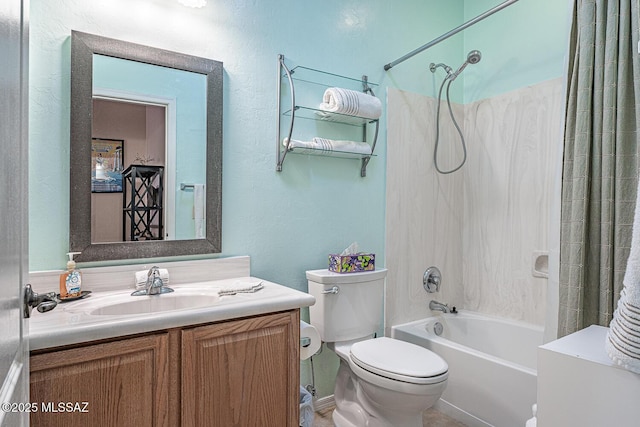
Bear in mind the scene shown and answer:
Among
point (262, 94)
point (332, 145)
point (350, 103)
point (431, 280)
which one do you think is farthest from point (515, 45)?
point (262, 94)

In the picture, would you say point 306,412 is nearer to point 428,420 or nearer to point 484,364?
point 428,420

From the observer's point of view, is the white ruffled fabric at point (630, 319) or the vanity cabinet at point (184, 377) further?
the vanity cabinet at point (184, 377)

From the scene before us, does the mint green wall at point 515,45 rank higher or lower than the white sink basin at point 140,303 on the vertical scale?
higher

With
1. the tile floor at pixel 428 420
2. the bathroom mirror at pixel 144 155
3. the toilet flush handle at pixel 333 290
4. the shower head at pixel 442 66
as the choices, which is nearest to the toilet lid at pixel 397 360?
the toilet flush handle at pixel 333 290

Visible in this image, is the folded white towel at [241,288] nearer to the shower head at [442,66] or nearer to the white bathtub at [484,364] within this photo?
the white bathtub at [484,364]

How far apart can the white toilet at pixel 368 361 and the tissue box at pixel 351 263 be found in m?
0.04

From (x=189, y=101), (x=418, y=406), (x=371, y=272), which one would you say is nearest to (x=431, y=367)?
(x=418, y=406)

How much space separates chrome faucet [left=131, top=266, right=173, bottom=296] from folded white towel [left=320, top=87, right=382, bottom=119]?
120 cm

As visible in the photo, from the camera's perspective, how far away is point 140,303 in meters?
1.47

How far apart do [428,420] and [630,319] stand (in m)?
1.51

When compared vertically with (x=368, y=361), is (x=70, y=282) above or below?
above

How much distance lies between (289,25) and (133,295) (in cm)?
155

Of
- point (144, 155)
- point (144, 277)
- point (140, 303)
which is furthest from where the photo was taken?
point (144, 155)

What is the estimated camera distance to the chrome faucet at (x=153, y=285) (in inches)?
59.7
